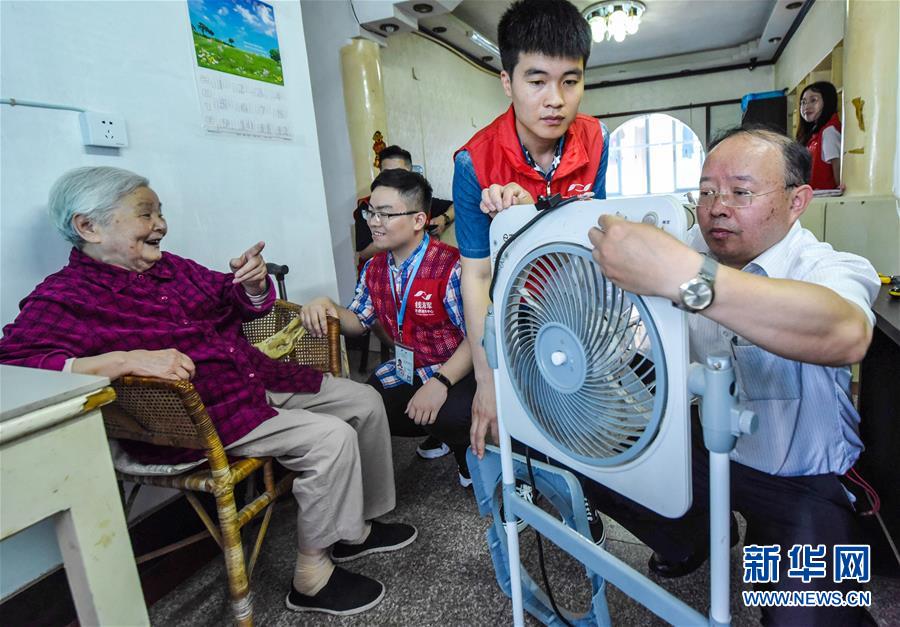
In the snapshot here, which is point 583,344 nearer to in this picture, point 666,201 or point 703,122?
point 666,201

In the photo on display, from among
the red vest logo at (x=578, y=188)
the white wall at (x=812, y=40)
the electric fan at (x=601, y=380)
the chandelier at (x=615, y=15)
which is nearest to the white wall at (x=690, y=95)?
the white wall at (x=812, y=40)

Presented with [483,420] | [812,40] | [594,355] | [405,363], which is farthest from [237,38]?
[812,40]

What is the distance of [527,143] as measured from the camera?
1.40 metres

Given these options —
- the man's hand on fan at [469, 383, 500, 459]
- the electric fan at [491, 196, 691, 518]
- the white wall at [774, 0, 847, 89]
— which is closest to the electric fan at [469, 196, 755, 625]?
the electric fan at [491, 196, 691, 518]

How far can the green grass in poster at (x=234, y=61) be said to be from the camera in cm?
191

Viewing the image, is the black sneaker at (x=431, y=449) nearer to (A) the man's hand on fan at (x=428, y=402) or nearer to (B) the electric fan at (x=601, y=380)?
(A) the man's hand on fan at (x=428, y=402)

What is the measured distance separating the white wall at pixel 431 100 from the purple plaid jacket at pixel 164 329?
3.44m

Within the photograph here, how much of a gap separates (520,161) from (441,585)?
1218 millimetres

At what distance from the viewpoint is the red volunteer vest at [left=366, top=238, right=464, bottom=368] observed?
72.9 inches

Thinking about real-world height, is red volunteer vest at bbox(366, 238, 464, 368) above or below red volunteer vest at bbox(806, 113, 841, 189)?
below

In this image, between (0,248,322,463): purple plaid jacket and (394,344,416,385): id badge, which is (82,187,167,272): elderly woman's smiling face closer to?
(0,248,322,463): purple plaid jacket

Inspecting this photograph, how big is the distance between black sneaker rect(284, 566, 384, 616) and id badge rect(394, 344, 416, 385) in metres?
0.68

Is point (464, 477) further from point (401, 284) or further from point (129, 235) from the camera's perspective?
point (129, 235)

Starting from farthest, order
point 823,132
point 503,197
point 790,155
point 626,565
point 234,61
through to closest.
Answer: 1. point 823,132
2. point 234,61
3. point 790,155
4. point 503,197
5. point 626,565
